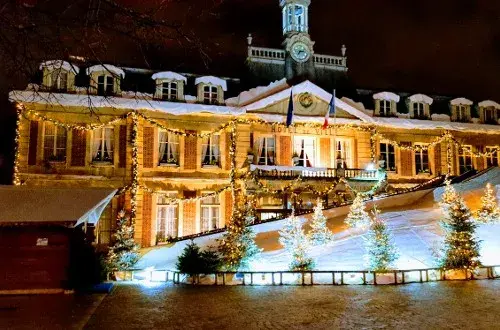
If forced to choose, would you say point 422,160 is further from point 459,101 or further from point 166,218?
point 166,218

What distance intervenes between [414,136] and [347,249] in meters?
15.0

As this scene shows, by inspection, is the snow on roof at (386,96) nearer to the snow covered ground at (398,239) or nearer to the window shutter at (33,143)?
the snow covered ground at (398,239)

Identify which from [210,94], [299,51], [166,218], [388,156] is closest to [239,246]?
[166,218]

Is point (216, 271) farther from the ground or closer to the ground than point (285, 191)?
closer to the ground

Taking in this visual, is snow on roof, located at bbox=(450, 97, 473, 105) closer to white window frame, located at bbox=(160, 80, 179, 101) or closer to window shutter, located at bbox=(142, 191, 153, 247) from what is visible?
white window frame, located at bbox=(160, 80, 179, 101)

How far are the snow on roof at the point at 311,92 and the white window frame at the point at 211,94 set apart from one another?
6.16ft

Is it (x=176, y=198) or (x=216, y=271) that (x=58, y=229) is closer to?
(x=216, y=271)

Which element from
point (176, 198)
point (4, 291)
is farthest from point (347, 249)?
point (4, 291)

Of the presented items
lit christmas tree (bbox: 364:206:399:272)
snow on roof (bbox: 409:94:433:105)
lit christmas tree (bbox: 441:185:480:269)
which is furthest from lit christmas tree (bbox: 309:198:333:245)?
snow on roof (bbox: 409:94:433:105)

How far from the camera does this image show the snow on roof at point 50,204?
48.4 ft

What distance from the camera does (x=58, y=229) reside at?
1497 cm

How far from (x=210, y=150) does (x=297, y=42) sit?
972 cm

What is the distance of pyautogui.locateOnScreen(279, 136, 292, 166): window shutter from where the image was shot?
29.4 meters

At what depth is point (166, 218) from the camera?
27.2 metres
